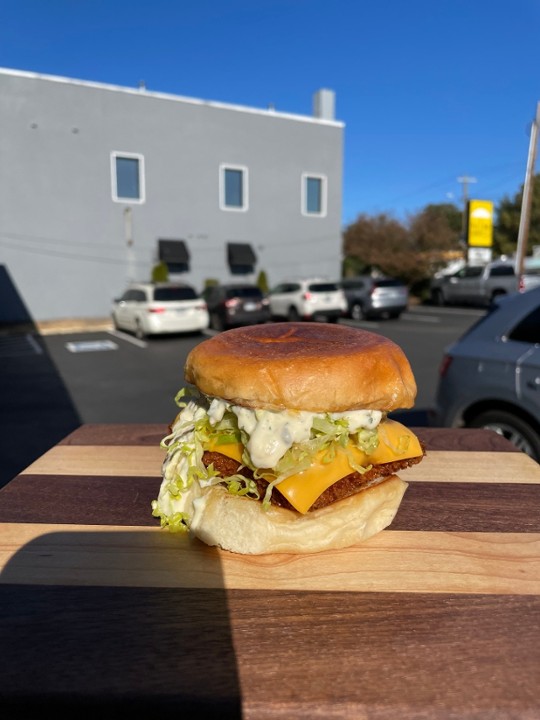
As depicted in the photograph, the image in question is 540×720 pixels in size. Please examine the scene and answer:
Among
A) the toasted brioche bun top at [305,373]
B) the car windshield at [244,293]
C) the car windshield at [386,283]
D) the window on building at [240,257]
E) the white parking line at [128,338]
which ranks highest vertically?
the window on building at [240,257]

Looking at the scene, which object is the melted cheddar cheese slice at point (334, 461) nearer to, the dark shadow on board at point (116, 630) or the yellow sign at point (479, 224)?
the dark shadow on board at point (116, 630)

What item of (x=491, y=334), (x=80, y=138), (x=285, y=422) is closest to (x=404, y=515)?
(x=285, y=422)

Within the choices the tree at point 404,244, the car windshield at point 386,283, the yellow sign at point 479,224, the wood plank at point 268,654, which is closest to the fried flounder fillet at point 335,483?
the wood plank at point 268,654

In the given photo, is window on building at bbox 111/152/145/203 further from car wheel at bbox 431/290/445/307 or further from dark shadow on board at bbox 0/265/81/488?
car wheel at bbox 431/290/445/307

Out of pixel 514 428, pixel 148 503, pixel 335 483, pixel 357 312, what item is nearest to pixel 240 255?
pixel 357 312

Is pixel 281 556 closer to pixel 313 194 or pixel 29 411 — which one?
pixel 29 411

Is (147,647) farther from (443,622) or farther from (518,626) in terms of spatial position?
(518,626)

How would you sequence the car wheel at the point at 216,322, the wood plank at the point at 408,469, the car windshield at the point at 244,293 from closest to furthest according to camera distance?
1. the wood plank at the point at 408,469
2. the car windshield at the point at 244,293
3. the car wheel at the point at 216,322

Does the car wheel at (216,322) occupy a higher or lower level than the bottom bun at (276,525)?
lower
